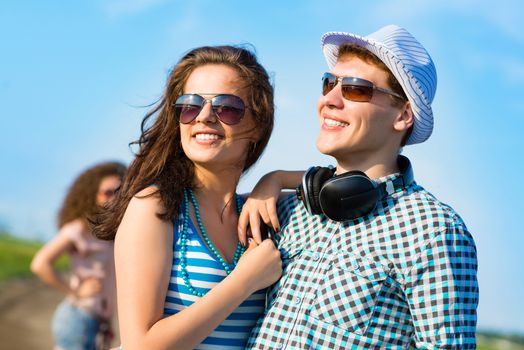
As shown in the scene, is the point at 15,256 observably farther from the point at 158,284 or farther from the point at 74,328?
the point at 158,284

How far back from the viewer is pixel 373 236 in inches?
131

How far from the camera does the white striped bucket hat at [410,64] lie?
3.48 m

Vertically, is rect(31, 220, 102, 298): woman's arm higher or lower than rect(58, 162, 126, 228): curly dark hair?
lower

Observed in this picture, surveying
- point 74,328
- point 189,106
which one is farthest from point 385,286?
point 74,328

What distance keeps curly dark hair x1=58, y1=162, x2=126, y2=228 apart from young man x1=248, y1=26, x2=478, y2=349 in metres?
4.73

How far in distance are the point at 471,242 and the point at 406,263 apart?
0.33 meters

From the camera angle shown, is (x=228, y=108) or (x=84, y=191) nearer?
(x=228, y=108)

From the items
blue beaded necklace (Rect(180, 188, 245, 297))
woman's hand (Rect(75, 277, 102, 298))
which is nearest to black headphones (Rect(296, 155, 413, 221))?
blue beaded necklace (Rect(180, 188, 245, 297))

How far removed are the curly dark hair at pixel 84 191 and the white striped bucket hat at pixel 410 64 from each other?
4.95 m

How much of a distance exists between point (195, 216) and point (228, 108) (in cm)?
59

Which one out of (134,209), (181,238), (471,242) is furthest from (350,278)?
(134,209)

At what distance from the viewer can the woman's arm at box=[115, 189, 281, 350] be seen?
3.22 meters

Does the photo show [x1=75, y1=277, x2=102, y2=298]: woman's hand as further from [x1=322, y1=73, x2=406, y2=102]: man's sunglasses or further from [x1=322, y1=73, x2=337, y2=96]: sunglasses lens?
[x1=322, y1=73, x2=406, y2=102]: man's sunglasses

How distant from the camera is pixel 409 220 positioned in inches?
130
